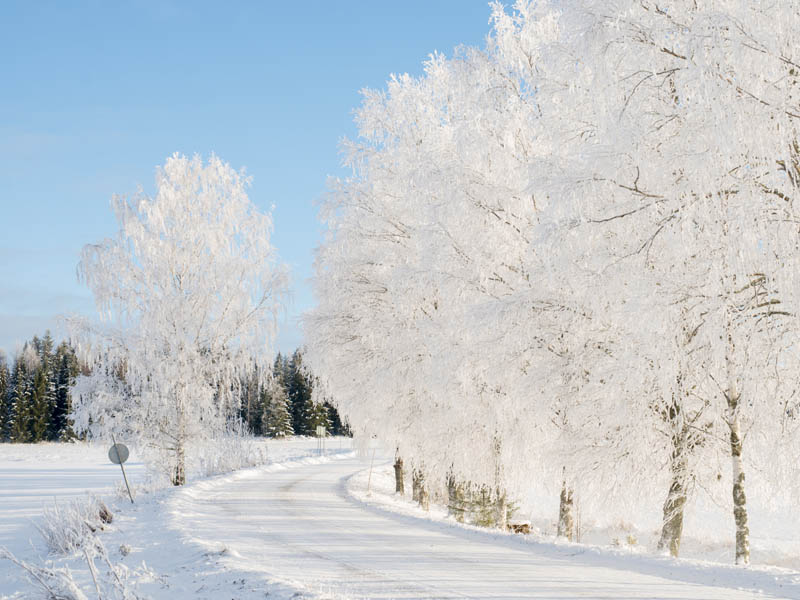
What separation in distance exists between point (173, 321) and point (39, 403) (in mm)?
57899

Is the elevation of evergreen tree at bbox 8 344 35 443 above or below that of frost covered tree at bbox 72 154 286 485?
below

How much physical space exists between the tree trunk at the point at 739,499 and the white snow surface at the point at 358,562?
6.12ft

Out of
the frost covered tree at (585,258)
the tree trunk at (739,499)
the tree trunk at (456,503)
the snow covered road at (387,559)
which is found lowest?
the tree trunk at (456,503)

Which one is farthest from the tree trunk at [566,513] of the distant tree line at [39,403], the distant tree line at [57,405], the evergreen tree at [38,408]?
the evergreen tree at [38,408]

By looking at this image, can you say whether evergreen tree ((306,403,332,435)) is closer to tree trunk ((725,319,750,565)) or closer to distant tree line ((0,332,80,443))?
distant tree line ((0,332,80,443))

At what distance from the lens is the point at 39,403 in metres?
69.9

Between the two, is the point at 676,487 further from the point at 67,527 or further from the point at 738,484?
the point at 67,527

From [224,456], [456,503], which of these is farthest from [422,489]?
[224,456]

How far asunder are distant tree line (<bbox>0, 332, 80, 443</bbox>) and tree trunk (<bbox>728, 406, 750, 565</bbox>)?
67.5 meters

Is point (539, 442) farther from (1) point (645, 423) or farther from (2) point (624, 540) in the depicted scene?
(2) point (624, 540)

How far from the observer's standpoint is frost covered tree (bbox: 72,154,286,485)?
838 inches

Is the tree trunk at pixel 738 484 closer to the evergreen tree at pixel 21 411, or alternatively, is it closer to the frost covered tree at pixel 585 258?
the frost covered tree at pixel 585 258

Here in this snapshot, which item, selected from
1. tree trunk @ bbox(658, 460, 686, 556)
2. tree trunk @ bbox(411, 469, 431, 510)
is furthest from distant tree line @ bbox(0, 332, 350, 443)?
tree trunk @ bbox(658, 460, 686, 556)

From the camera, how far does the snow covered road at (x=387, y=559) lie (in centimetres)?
749
